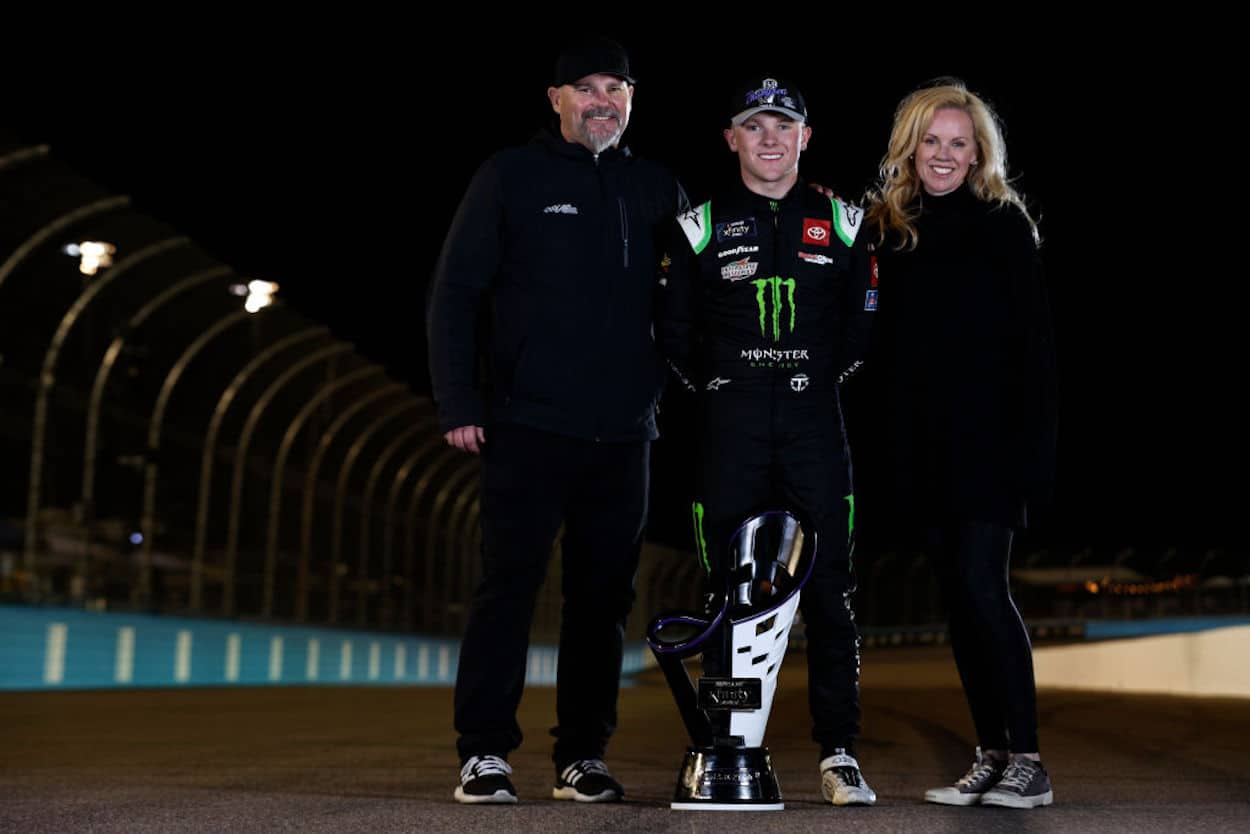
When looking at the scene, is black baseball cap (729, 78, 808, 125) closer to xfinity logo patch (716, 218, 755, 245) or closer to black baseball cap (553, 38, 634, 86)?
xfinity logo patch (716, 218, 755, 245)

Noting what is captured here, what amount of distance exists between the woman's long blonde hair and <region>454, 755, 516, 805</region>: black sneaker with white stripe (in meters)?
1.84

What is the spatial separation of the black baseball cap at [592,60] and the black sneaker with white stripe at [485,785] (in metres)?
1.98

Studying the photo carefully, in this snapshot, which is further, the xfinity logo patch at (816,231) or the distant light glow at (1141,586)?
the distant light glow at (1141,586)

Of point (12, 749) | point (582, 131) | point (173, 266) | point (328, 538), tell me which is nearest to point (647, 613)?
point (328, 538)

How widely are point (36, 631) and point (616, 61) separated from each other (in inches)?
454

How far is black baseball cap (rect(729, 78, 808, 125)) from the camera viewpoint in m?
4.89

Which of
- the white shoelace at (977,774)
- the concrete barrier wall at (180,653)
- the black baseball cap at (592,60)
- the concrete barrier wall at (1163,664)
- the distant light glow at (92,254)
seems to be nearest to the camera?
the white shoelace at (977,774)

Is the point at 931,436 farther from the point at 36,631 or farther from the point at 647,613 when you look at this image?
the point at 647,613

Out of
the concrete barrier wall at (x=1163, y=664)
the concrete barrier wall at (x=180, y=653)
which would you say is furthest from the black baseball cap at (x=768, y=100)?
the concrete barrier wall at (x=1163, y=664)

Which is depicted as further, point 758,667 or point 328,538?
point 328,538

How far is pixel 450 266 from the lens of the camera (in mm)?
5195

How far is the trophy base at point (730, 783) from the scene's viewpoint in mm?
4496

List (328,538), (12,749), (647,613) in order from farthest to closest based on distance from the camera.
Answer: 1. (647,613)
2. (328,538)
3. (12,749)

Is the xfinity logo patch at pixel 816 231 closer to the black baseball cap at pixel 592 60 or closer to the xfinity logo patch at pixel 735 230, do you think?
the xfinity logo patch at pixel 735 230
